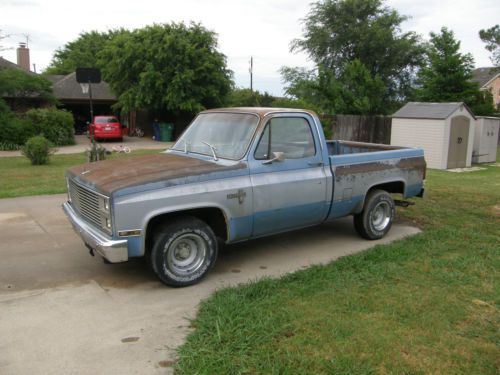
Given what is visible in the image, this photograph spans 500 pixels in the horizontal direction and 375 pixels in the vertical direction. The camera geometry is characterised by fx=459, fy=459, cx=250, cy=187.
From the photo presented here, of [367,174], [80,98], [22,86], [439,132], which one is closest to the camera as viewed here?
[367,174]

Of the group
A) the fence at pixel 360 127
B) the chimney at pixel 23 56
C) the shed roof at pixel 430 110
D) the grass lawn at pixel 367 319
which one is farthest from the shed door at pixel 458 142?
the chimney at pixel 23 56

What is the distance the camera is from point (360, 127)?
2184 cm

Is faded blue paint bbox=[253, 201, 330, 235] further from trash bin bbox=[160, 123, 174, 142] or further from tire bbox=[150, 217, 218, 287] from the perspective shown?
trash bin bbox=[160, 123, 174, 142]

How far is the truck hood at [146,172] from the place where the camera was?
455cm

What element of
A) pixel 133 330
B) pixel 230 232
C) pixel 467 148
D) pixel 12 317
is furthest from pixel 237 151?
pixel 467 148

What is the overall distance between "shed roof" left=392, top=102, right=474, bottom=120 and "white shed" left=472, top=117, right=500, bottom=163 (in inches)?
52.4

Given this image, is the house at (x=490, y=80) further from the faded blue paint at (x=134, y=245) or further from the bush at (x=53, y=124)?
the faded blue paint at (x=134, y=245)

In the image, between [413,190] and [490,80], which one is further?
[490,80]

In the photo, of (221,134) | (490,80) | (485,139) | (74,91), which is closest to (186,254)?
(221,134)

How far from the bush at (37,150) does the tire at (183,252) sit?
40.4 ft

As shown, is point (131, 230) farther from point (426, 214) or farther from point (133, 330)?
Answer: point (426, 214)

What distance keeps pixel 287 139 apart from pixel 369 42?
122 feet

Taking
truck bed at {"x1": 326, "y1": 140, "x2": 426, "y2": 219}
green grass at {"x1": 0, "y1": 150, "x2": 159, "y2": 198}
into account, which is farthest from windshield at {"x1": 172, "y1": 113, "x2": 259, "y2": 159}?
green grass at {"x1": 0, "y1": 150, "x2": 159, "y2": 198}

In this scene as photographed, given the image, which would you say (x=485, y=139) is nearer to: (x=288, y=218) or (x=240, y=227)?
(x=288, y=218)
